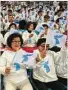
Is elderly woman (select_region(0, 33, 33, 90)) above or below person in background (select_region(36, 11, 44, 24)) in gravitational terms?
below

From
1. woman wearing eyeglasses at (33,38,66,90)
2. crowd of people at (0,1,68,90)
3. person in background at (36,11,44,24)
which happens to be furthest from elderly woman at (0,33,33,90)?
person in background at (36,11,44,24)

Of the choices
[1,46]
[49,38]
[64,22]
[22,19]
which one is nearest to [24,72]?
[49,38]

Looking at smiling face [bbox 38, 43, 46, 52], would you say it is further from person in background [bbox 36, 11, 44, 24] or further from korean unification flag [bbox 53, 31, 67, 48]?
person in background [bbox 36, 11, 44, 24]

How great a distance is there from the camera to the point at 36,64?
1807 mm

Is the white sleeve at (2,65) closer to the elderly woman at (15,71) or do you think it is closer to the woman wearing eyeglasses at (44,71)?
the elderly woman at (15,71)

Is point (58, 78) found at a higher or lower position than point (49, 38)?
lower

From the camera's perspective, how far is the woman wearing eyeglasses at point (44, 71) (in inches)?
71.3

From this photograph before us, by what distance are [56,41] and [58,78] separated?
37 cm

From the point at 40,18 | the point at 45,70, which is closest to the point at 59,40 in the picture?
the point at 45,70

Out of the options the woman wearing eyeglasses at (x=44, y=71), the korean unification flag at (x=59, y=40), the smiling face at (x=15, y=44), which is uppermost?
the smiling face at (x=15, y=44)

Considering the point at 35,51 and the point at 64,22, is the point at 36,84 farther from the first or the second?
the point at 64,22

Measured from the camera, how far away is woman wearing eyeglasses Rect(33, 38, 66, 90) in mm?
1811

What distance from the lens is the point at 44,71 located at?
5.94ft

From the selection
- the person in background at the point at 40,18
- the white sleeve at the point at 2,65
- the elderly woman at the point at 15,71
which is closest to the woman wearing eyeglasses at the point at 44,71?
the elderly woman at the point at 15,71
